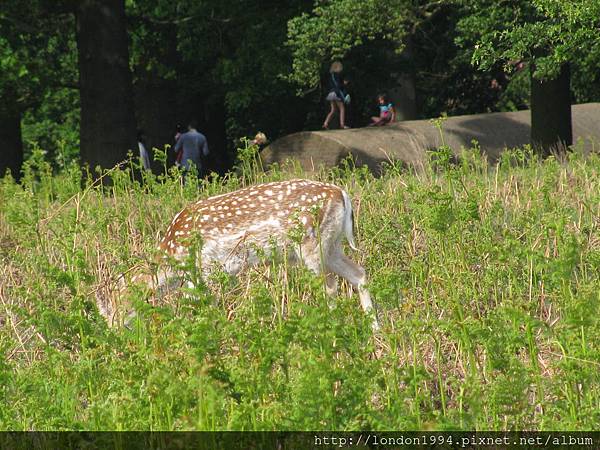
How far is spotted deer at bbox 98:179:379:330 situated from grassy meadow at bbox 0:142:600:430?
0.19 metres

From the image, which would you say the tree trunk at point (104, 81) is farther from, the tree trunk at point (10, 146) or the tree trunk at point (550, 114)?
the tree trunk at point (10, 146)

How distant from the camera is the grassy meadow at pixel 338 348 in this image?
5.29 metres

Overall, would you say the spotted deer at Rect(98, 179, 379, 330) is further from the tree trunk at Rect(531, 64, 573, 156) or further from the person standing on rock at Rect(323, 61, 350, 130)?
the person standing on rock at Rect(323, 61, 350, 130)

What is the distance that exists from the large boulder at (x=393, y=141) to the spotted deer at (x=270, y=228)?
5305 mm

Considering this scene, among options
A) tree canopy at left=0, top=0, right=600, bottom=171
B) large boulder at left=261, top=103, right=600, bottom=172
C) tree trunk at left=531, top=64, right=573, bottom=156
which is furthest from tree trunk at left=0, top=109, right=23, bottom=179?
tree trunk at left=531, top=64, right=573, bottom=156

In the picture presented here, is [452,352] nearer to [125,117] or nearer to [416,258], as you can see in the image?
[416,258]

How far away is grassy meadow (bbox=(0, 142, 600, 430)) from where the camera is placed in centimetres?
529

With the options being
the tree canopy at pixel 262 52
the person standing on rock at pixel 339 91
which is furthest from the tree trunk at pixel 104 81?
the person standing on rock at pixel 339 91

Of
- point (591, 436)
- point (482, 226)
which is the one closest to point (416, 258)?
point (482, 226)

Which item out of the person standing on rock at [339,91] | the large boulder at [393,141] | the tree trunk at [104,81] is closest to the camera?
the large boulder at [393,141]

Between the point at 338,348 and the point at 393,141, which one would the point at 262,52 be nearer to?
the point at 393,141

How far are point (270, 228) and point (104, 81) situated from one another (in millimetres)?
8326

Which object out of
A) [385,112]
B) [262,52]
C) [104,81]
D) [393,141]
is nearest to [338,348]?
[393,141]

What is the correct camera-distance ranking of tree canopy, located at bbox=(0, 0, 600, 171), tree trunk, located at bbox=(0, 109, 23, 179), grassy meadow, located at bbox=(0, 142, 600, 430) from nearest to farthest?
grassy meadow, located at bbox=(0, 142, 600, 430)
tree canopy, located at bbox=(0, 0, 600, 171)
tree trunk, located at bbox=(0, 109, 23, 179)
